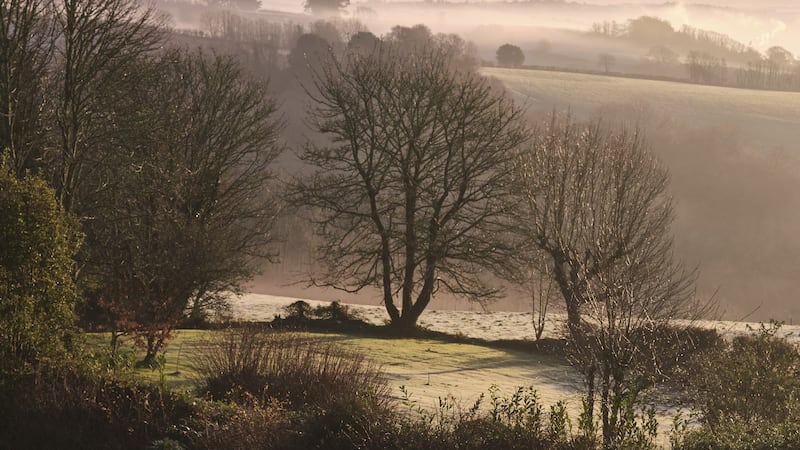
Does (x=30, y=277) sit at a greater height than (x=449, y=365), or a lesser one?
greater

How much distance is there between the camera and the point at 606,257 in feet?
63.7

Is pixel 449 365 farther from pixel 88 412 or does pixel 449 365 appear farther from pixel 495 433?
pixel 88 412

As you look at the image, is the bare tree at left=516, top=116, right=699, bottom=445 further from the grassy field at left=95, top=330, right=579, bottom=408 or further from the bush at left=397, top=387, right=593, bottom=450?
the grassy field at left=95, top=330, right=579, bottom=408

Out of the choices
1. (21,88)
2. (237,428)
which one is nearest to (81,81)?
(21,88)

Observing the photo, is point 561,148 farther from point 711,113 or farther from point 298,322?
point 711,113

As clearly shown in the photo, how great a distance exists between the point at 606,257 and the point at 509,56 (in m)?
162

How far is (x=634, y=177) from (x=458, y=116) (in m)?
9.61

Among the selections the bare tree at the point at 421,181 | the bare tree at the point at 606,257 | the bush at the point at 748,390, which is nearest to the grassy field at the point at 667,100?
the bare tree at the point at 421,181

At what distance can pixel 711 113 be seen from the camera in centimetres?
12388

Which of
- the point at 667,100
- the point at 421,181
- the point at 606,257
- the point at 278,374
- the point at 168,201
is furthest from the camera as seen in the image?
the point at 667,100

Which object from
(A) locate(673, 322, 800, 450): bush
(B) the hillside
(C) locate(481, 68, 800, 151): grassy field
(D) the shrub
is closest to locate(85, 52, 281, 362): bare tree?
(D) the shrub

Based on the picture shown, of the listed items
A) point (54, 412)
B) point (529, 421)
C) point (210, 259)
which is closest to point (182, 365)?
point (210, 259)

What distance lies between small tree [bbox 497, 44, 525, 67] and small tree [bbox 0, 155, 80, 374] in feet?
530

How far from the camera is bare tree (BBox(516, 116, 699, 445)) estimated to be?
17562mm
